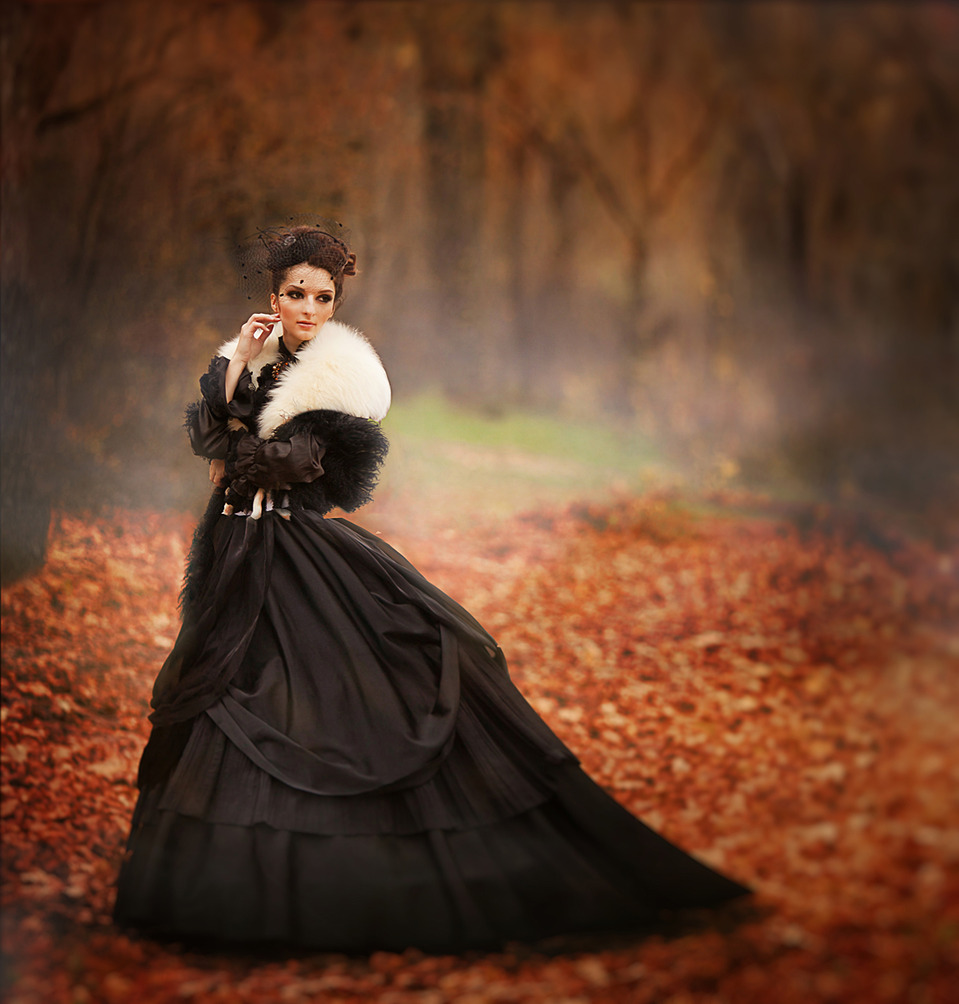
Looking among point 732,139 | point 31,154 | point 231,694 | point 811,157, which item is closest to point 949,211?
point 811,157

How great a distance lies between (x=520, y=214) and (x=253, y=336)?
407cm

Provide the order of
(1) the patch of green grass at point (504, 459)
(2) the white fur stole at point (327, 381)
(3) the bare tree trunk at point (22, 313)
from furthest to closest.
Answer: (1) the patch of green grass at point (504, 459)
(3) the bare tree trunk at point (22, 313)
(2) the white fur stole at point (327, 381)

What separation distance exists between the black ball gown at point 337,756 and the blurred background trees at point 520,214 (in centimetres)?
217

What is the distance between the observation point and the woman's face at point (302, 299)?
2035 millimetres

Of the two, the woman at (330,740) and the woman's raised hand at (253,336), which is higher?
the woman's raised hand at (253,336)

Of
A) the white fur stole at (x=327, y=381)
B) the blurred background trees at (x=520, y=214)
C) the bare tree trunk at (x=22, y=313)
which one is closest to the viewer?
the white fur stole at (x=327, y=381)

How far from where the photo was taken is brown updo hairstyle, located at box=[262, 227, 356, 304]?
2.02 meters

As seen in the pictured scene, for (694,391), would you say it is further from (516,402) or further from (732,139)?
(732,139)

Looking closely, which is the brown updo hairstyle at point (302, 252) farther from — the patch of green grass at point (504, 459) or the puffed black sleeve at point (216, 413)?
the patch of green grass at point (504, 459)

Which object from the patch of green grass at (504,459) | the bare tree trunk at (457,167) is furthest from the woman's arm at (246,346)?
the bare tree trunk at (457,167)

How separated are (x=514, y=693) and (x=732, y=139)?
15.8 feet

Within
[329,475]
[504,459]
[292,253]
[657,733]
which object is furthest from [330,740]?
[504,459]

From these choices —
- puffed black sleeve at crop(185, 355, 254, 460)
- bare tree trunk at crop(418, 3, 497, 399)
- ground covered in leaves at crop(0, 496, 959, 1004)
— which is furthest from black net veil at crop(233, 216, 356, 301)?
bare tree trunk at crop(418, 3, 497, 399)

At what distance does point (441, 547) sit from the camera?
4645mm
